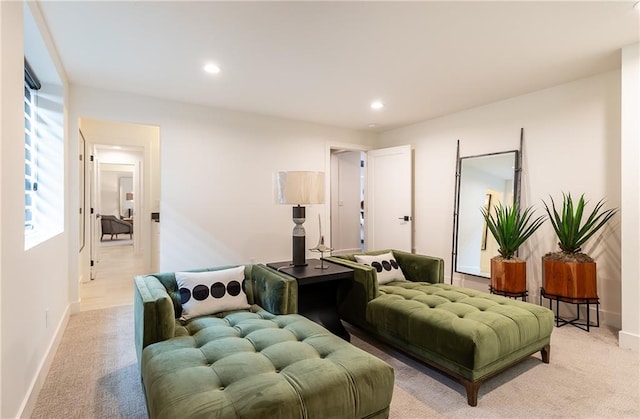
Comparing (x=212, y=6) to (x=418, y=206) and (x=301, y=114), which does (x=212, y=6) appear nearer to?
(x=301, y=114)

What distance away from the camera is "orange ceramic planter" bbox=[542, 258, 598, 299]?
2848mm

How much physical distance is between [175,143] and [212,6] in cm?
216

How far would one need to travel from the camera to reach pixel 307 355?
153 cm

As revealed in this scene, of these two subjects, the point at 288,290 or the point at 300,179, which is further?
the point at 300,179

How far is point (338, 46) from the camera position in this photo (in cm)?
253

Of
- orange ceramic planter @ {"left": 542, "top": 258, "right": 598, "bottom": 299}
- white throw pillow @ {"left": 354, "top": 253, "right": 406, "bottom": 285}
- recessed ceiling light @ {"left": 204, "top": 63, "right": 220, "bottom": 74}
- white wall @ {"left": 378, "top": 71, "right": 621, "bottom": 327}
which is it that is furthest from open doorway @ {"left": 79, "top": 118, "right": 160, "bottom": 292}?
orange ceramic planter @ {"left": 542, "top": 258, "right": 598, "bottom": 299}

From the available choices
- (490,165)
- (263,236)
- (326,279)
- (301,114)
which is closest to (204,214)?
(263,236)

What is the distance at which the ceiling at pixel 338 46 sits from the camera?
2.08 meters

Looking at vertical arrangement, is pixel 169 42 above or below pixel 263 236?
above

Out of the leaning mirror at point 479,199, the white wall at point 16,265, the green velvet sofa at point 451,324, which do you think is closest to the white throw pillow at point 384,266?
the green velvet sofa at point 451,324

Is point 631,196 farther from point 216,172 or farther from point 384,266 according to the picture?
point 216,172

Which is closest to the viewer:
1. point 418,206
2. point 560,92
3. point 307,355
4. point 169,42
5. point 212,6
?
point 307,355

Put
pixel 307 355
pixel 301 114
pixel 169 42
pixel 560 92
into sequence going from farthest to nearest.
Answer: pixel 301 114
pixel 560 92
pixel 169 42
pixel 307 355

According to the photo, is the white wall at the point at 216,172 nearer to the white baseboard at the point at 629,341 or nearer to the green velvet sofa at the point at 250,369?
the green velvet sofa at the point at 250,369
